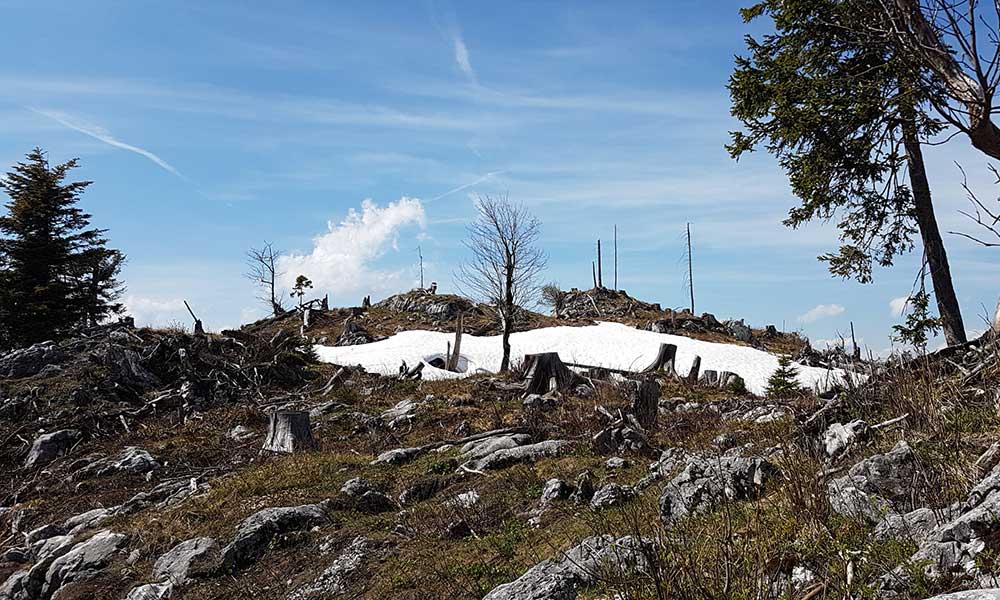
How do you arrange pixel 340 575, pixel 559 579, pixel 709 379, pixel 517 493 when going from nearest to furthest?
1. pixel 559 579
2. pixel 340 575
3. pixel 517 493
4. pixel 709 379

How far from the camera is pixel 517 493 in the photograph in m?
7.29

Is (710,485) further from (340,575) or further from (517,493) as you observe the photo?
(340,575)

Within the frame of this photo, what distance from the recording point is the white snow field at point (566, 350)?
2298 cm

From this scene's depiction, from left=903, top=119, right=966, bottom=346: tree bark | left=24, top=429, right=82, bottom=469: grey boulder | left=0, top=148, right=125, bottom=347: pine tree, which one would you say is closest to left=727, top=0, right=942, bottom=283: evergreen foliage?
left=903, top=119, right=966, bottom=346: tree bark

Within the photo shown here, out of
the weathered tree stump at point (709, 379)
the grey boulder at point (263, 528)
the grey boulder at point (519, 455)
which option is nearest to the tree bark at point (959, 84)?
the grey boulder at point (519, 455)

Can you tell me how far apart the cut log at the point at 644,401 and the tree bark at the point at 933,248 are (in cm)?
556

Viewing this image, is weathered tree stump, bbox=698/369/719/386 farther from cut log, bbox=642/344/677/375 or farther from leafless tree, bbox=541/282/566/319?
leafless tree, bbox=541/282/566/319

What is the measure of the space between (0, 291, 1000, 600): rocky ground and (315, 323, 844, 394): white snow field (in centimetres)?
804

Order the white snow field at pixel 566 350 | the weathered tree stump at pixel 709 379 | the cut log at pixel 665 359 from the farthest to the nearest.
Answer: the white snow field at pixel 566 350 < the cut log at pixel 665 359 < the weathered tree stump at pixel 709 379

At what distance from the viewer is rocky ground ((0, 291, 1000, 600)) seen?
3.81 m

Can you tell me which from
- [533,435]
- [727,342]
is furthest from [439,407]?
[727,342]

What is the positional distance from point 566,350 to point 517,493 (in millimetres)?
19777

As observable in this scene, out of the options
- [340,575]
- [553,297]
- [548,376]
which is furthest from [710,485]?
[553,297]

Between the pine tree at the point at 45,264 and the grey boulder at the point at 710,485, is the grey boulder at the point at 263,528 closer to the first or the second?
the grey boulder at the point at 710,485
